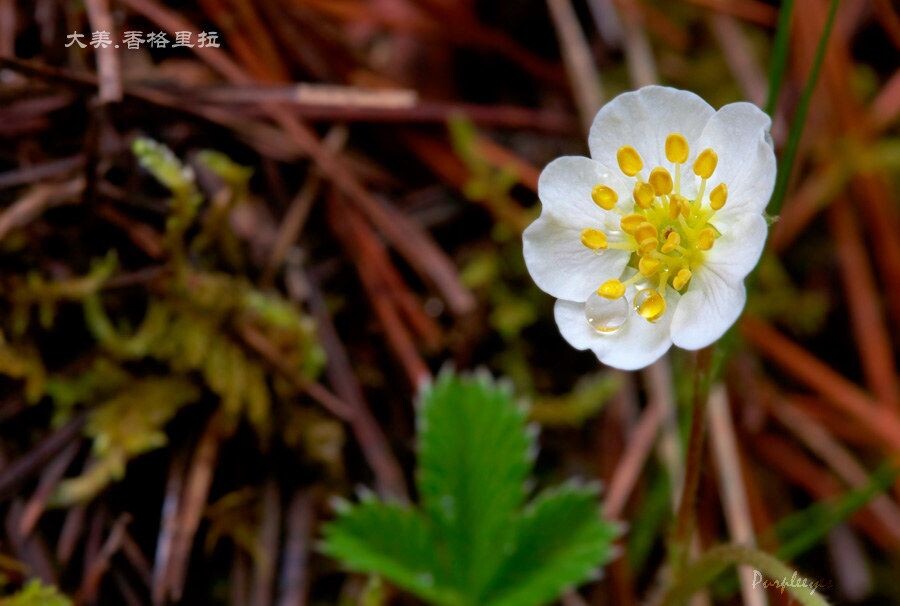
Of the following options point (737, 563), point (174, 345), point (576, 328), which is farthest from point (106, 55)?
point (737, 563)

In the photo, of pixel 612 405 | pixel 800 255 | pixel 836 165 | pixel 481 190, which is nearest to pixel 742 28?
pixel 836 165

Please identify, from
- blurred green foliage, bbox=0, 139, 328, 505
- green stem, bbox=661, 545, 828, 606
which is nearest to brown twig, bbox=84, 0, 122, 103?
blurred green foliage, bbox=0, 139, 328, 505

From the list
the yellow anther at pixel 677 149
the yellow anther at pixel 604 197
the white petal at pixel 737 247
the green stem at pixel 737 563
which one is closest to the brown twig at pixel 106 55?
the yellow anther at pixel 604 197

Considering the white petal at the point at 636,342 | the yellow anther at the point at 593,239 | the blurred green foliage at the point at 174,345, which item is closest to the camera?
the white petal at the point at 636,342

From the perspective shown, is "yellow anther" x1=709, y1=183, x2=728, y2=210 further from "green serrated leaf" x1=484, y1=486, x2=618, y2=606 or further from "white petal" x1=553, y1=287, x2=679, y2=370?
"green serrated leaf" x1=484, y1=486, x2=618, y2=606

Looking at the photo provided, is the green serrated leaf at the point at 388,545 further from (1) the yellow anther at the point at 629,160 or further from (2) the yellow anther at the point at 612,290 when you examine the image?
(1) the yellow anther at the point at 629,160

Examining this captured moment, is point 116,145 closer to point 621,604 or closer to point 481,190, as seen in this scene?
point 481,190
